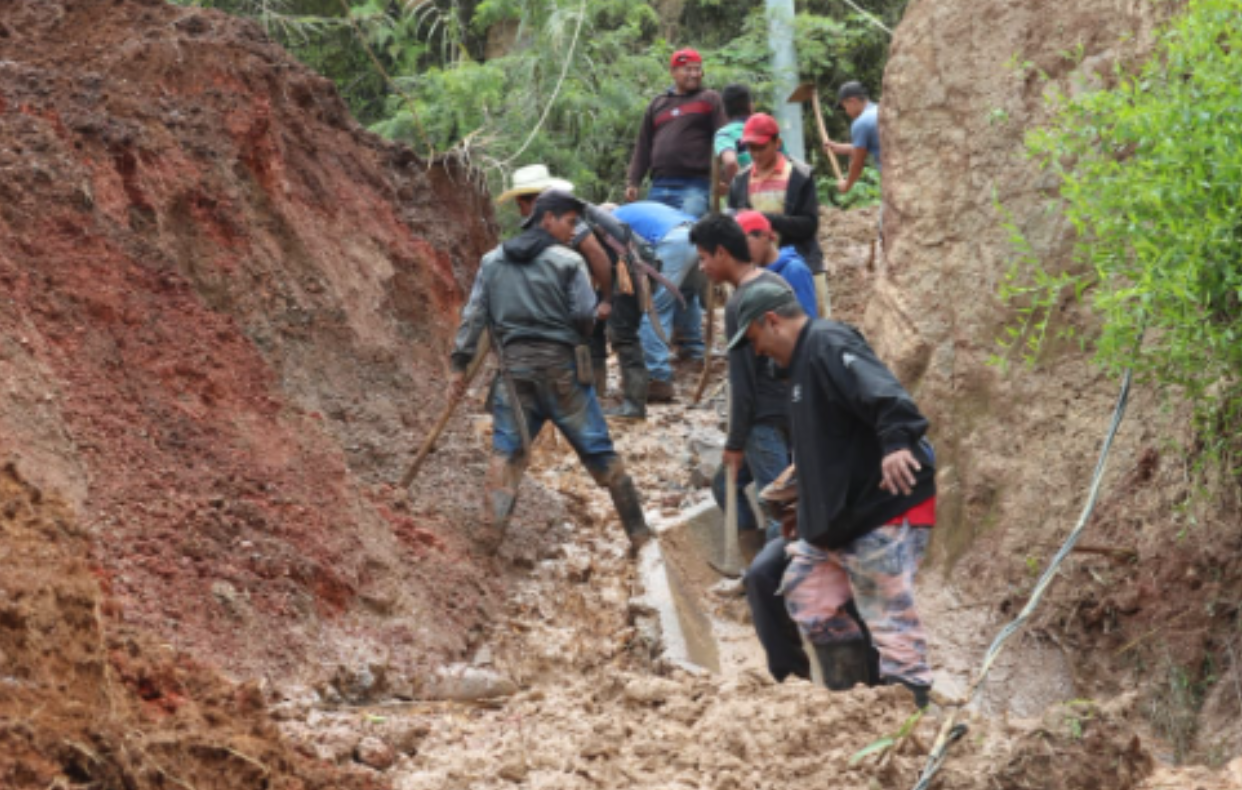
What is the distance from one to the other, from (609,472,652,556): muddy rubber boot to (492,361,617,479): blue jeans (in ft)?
0.46

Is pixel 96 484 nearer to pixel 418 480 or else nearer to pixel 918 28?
pixel 418 480

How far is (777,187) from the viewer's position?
9.98 meters

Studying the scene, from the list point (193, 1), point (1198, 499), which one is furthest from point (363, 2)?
point (1198, 499)

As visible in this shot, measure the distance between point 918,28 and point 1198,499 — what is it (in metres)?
3.93

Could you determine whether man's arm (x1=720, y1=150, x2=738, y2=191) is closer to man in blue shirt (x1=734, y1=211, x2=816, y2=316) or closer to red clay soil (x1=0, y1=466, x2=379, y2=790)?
man in blue shirt (x1=734, y1=211, x2=816, y2=316)

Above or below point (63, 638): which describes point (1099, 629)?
below

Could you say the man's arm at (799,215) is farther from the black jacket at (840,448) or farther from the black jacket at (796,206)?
the black jacket at (840,448)

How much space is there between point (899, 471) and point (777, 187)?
484 centimetres

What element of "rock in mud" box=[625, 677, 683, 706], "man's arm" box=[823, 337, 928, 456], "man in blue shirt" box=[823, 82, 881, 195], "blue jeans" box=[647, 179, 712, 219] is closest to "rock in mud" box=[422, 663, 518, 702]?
"rock in mud" box=[625, 677, 683, 706]

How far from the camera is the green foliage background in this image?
1470 cm

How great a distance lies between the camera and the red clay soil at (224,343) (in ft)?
22.5

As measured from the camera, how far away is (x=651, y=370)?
12055mm

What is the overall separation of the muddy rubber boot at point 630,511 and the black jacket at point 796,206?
1.94m

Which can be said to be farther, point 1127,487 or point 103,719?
point 1127,487
